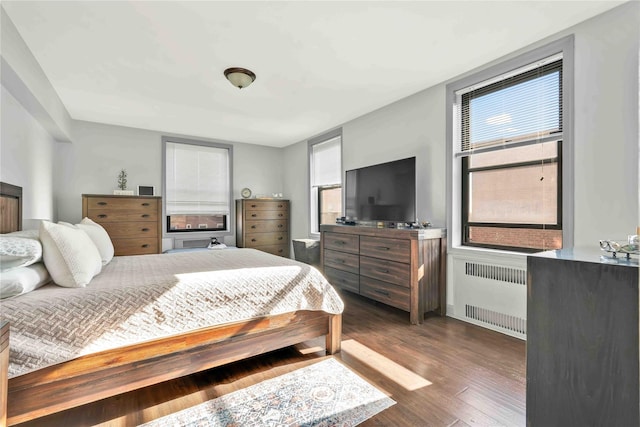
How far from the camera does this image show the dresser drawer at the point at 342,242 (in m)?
3.65

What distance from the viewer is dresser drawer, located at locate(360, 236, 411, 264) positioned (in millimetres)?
3028

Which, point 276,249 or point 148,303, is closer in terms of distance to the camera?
point 148,303

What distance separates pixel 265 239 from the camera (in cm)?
564

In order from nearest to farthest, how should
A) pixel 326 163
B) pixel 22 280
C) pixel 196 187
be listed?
1. pixel 22 280
2. pixel 326 163
3. pixel 196 187

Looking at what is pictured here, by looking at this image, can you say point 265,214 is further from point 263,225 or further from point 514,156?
point 514,156

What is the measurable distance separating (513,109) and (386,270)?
1951 millimetres

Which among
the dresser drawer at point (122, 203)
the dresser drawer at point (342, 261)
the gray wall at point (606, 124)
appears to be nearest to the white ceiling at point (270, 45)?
the gray wall at point (606, 124)

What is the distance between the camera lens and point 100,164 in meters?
4.59

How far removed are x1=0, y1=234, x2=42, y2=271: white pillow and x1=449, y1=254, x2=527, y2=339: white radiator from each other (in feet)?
11.0

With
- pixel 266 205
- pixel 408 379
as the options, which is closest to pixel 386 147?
pixel 266 205

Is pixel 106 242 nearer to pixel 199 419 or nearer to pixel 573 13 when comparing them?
pixel 199 419

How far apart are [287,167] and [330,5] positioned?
4.23 metres

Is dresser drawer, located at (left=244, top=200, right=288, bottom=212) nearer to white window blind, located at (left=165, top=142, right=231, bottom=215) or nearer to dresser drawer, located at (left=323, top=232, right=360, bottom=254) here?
white window blind, located at (left=165, top=142, right=231, bottom=215)

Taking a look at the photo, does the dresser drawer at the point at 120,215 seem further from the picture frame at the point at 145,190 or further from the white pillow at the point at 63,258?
the white pillow at the point at 63,258
